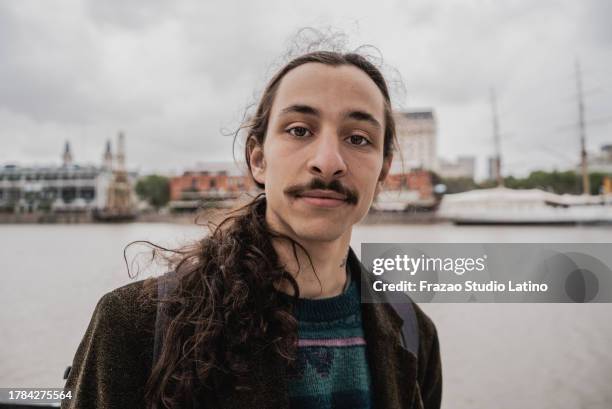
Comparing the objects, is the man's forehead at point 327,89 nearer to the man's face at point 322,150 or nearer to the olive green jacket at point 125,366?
the man's face at point 322,150

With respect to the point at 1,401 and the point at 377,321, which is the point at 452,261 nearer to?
the point at 377,321

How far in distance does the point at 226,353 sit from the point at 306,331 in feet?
0.73

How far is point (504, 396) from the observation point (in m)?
5.79

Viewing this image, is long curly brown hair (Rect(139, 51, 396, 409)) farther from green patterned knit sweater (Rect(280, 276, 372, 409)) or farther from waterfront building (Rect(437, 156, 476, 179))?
waterfront building (Rect(437, 156, 476, 179))

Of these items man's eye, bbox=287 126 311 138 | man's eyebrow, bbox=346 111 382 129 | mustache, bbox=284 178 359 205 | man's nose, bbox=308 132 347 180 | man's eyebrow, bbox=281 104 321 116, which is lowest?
mustache, bbox=284 178 359 205

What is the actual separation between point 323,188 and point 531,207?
35081 mm

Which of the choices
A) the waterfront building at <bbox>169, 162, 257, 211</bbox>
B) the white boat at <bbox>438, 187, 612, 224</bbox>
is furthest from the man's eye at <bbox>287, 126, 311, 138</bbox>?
the waterfront building at <bbox>169, 162, 257, 211</bbox>

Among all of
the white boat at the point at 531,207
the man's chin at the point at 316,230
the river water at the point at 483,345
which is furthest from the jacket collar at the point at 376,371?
the white boat at the point at 531,207

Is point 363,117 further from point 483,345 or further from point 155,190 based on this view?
point 155,190

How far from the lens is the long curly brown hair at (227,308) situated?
956 millimetres

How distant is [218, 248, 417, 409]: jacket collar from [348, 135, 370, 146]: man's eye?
1.37 feet

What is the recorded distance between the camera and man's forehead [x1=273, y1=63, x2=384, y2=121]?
3.70 feet

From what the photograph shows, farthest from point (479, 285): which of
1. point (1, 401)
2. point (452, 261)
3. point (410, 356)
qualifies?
point (1, 401)

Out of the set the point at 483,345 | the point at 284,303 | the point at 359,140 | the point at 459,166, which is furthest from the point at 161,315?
the point at 459,166
